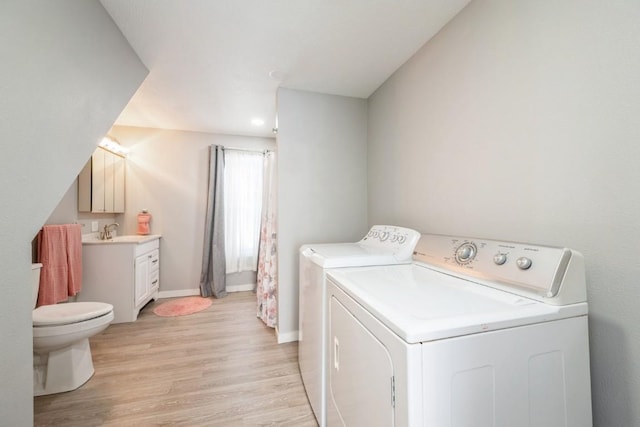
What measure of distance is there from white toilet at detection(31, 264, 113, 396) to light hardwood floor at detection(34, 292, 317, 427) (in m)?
0.07

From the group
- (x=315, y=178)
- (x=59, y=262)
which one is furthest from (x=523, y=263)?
(x=59, y=262)

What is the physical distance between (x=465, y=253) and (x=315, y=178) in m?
1.51

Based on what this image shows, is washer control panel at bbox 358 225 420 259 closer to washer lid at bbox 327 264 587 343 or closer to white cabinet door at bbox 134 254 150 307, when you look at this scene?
washer lid at bbox 327 264 587 343

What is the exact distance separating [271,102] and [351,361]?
245 centimetres

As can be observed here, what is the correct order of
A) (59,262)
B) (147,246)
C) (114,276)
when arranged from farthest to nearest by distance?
(147,246) → (114,276) → (59,262)

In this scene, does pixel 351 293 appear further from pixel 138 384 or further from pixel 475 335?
pixel 138 384

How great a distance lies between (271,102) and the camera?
8.27ft

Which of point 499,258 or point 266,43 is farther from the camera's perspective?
point 266,43

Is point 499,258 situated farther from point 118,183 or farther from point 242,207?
point 118,183

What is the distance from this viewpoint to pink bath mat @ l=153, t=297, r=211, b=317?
9.14 feet

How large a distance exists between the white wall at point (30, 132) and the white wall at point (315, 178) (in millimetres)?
1316

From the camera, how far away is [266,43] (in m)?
1.64

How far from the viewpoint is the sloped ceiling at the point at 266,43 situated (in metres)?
1.36

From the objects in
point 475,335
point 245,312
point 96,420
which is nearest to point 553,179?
point 475,335
